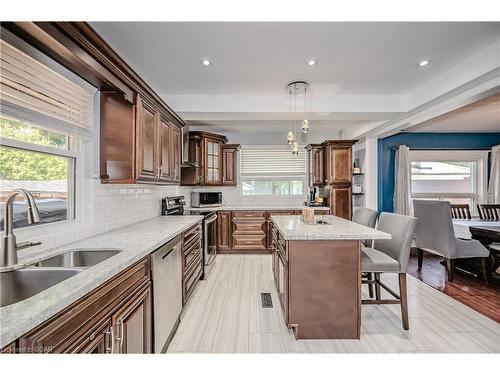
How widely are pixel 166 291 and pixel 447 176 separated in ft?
21.3

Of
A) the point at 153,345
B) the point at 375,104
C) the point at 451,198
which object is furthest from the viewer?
the point at 451,198

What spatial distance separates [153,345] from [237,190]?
13.7 ft

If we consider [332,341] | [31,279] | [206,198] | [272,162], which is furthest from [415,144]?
[31,279]

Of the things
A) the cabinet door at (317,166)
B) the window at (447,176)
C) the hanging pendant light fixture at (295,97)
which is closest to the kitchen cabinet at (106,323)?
the hanging pendant light fixture at (295,97)

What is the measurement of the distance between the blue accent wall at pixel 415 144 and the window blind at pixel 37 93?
5.42 metres

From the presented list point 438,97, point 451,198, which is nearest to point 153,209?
point 438,97

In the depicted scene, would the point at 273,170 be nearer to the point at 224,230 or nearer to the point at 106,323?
the point at 224,230

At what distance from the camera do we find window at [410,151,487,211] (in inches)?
218

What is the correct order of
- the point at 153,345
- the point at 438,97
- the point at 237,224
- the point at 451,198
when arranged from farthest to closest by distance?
the point at 451,198
the point at 237,224
the point at 438,97
the point at 153,345

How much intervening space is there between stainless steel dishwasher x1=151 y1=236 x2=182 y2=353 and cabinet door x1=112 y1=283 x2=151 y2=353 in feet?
0.38

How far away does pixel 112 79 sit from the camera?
181cm
